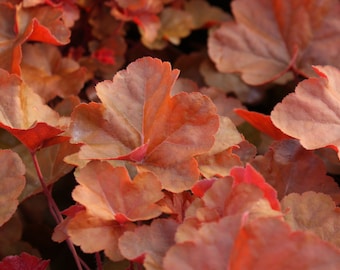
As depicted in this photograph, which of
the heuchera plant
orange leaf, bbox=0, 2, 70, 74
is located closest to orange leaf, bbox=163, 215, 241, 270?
the heuchera plant

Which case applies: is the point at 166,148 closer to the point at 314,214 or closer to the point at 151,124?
the point at 151,124

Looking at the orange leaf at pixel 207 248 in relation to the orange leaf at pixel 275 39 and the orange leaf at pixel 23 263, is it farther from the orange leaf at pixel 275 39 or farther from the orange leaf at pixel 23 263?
the orange leaf at pixel 275 39

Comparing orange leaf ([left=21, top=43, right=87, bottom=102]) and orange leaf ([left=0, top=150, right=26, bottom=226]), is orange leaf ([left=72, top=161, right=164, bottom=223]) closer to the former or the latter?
orange leaf ([left=0, top=150, right=26, bottom=226])

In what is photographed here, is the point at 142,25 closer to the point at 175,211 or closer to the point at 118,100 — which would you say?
the point at 118,100

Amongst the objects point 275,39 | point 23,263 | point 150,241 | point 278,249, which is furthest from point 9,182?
point 275,39

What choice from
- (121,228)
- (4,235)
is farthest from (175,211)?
(4,235)

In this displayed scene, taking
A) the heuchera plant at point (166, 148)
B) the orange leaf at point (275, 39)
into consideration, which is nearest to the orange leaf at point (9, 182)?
the heuchera plant at point (166, 148)
